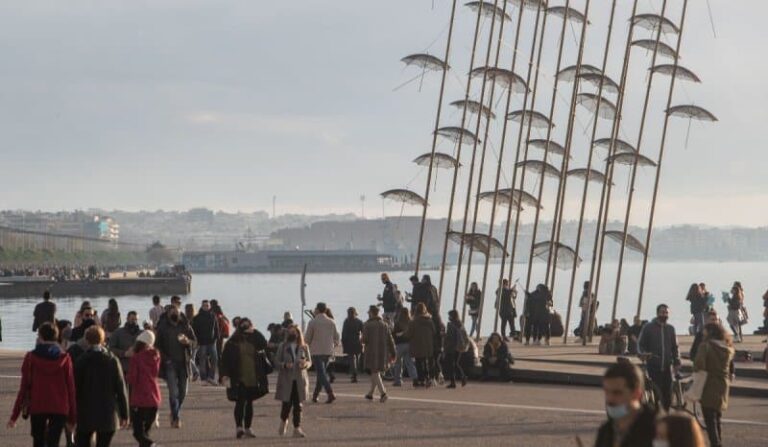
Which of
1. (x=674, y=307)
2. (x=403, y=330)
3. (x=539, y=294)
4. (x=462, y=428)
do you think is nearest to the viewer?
(x=462, y=428)

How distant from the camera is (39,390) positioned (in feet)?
46.2

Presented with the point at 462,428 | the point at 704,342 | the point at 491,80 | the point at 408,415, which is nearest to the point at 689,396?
the point at 704,342

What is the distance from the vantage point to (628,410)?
8.07 meters

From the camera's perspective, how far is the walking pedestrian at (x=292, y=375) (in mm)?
18922

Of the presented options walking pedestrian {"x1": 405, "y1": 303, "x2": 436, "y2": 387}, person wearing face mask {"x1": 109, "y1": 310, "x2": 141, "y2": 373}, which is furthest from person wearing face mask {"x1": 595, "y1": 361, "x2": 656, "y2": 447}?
walking pedestrian {"x1": 405, "y1": 303, "x2": 436, "y2": 387}

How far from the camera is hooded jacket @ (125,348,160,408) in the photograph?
54.8 feet

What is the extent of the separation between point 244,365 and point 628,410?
35.7 ft

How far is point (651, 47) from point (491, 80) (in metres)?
5.82

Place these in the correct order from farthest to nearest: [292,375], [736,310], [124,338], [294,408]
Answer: [736,310], [124,338], [294,408], [292,375]

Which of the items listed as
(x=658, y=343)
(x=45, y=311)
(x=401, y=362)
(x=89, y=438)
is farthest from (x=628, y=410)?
(x=45, y=311)

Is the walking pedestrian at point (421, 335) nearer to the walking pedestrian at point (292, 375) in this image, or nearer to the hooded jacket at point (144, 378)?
the walking pedestrian at point (292, 375)

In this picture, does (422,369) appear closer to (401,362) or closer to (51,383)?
(401,362)

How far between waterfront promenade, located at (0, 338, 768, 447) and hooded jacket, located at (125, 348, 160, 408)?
1.59 metres

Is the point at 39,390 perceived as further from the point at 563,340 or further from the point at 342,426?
the point at 563,340
